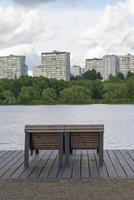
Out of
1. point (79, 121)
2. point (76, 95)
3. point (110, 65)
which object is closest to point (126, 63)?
point (110, 65)

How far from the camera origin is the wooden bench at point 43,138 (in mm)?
8211

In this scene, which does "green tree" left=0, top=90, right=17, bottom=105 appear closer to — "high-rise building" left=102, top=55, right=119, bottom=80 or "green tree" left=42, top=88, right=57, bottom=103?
"green tree" left=42, top=88, right=57, bottom=103

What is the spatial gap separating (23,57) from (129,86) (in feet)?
225

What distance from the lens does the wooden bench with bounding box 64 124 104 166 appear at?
819 centimetres

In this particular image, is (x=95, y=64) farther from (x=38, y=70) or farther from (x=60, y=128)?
(x=60, y=128)

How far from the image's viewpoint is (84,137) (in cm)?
835

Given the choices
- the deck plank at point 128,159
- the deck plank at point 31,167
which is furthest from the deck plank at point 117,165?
the deck plank at point 31,167

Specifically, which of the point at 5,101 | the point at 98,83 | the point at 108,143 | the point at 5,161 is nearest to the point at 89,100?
the point at 98,83

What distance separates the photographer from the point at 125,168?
26.0 feet

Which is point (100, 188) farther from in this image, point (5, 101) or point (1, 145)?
point (5, 101)

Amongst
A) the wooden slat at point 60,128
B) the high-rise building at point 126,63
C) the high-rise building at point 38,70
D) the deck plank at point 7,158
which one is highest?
the high-rise building at point 126,63

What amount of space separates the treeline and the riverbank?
7003cm

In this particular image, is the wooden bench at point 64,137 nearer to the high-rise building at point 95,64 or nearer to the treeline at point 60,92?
the treeline at point 60,92

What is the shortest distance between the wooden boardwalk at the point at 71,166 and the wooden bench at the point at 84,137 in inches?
12.1
